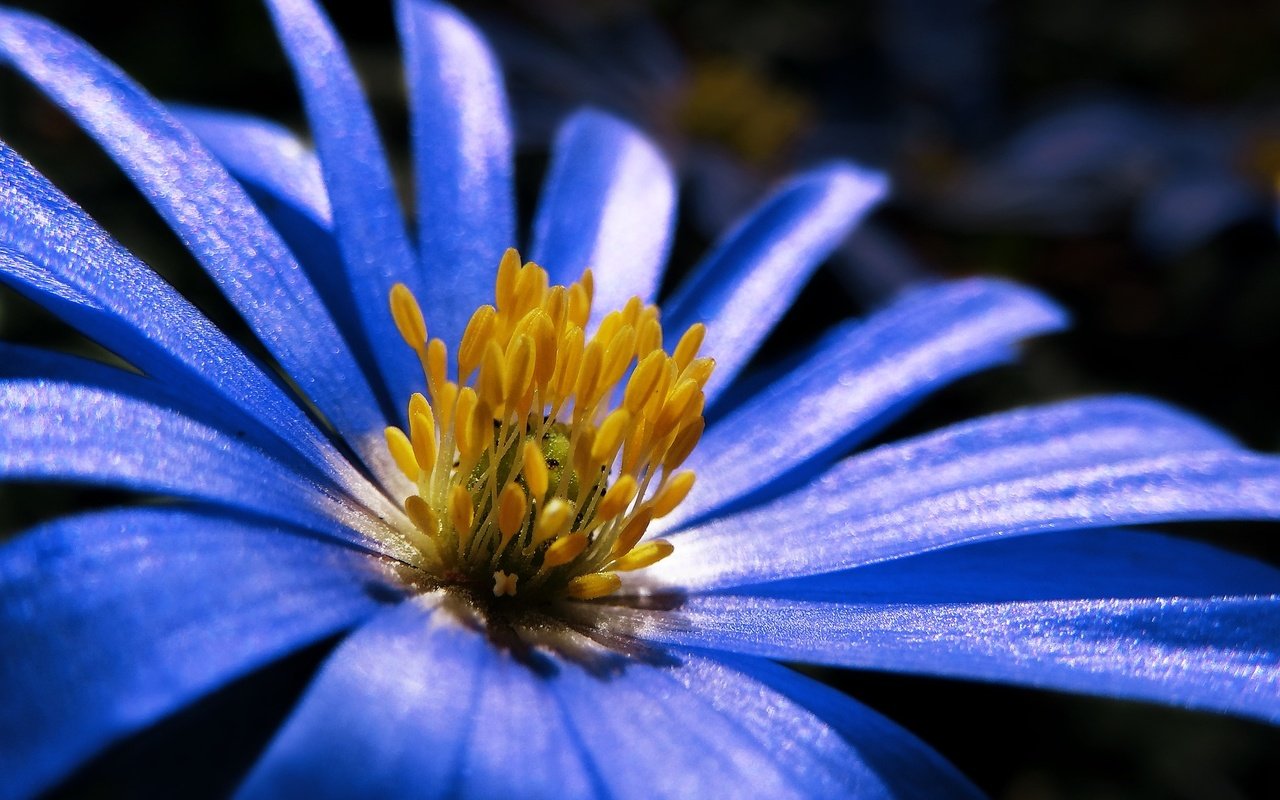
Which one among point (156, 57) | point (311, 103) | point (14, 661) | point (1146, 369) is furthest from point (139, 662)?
point (1146, 369)

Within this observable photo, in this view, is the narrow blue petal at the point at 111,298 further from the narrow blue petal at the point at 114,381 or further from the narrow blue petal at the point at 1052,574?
the narrow blue petal at the point at 1052,574

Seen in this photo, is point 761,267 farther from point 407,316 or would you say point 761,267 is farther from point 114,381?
point 114,381

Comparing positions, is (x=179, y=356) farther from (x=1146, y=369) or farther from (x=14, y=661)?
(x=1146, y=369)

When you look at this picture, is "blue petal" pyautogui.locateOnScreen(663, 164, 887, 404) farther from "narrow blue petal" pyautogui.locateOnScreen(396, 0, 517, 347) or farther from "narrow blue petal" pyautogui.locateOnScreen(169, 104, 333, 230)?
"narrow blue petal" pyautogui.locateOnScreen(169, 104, 333, 230)

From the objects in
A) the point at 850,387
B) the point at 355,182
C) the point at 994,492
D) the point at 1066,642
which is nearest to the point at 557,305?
the point at 355,182

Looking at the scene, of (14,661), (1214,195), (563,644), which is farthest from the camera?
(1214,195)

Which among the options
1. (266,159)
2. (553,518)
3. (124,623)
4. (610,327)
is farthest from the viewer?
(266,159)
